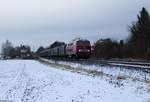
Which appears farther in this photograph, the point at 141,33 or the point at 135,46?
the point at 141,33

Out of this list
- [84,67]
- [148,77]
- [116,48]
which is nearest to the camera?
[148,77]

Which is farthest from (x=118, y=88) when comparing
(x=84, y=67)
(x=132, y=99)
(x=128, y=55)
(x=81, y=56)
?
(x=128, y=55)

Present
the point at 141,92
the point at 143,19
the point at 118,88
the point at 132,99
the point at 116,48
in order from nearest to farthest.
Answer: the point at 132,99
the point at 141,92
the point at 118,88
the point at 116,48
the point at 143,19

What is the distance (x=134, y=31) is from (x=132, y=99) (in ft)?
233

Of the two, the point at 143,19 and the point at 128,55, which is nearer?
the point at 128,55

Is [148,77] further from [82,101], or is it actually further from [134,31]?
[134,31]

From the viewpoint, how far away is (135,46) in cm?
6325

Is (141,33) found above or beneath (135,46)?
above

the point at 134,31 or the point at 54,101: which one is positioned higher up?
the point at 134,31

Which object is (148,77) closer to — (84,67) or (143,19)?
(84,67)

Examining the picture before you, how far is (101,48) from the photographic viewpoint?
74688 millimetres

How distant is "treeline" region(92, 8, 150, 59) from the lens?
199 feet

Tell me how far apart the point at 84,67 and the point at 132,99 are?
22425mm

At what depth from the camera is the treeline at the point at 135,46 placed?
60.6 metres
